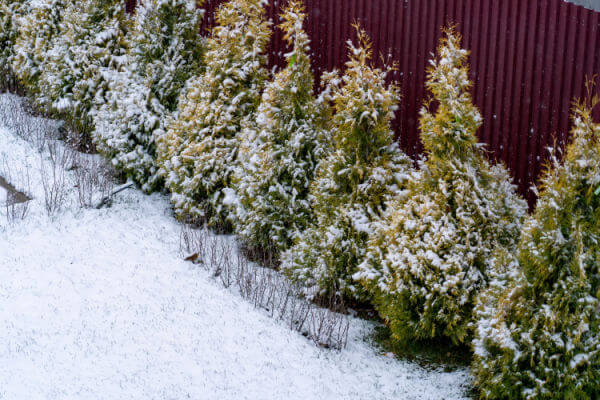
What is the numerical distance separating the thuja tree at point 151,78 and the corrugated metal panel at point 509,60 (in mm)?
2900

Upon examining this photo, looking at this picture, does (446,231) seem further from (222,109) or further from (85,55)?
(85,55)

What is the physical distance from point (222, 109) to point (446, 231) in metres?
3.86

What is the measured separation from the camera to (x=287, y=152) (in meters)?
7.20

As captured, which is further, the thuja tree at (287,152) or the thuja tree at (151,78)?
the thuja tree at (151,78)

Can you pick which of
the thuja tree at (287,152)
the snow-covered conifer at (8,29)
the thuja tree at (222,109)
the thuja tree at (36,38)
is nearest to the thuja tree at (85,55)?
the thuja tree at (36,38)

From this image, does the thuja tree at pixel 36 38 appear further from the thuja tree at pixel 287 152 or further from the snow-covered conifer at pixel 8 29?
the thuja tree at pixel 287 152

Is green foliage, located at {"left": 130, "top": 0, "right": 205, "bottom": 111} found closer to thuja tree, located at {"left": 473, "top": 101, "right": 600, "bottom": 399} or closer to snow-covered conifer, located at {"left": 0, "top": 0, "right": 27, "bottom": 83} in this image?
snow-covered conifer, located at {"left": 0, "top": 0, "right": 27, "bottom": 83}

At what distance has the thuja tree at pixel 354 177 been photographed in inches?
247

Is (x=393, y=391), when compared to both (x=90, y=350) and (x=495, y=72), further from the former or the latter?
(x=495, y=72)

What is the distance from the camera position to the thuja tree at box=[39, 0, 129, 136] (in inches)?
400

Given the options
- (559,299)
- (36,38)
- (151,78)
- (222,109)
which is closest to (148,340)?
(222,109)

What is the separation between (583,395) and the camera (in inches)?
172

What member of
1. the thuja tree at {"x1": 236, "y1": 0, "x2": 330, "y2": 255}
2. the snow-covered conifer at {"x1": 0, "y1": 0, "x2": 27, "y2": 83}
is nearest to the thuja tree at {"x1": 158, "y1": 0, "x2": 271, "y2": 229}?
the thuja tree at {"x1": 236, "y1": 0, "x2": 330, "y2": 255}

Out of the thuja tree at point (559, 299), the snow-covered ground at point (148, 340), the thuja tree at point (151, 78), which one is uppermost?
the thuja tree at point (151, 78)
